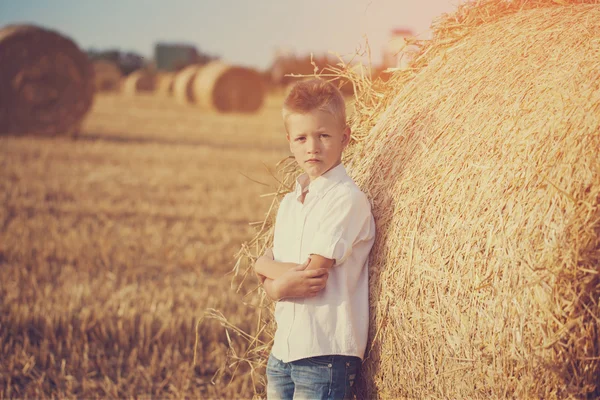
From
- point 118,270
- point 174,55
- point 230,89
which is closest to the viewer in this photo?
point 118,270

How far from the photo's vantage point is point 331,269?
256cm

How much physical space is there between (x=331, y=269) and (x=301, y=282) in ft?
0.46

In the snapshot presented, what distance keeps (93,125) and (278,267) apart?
605 inches

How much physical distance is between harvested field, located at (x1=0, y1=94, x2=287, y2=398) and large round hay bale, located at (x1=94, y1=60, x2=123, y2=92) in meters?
31.1

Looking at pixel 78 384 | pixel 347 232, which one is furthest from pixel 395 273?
pixel 78 384

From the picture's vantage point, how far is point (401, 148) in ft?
9.40

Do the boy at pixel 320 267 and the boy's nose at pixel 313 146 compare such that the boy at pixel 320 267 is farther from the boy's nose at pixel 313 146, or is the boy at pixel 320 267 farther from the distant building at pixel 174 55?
the distant building at pixel 174 55

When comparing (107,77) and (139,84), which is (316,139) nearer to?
(139,84)

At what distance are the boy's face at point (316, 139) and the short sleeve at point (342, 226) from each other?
0.50 ft

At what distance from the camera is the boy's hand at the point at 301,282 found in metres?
2.48

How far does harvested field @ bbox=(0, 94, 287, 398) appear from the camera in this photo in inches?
151

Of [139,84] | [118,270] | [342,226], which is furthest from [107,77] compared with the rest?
[342,226]

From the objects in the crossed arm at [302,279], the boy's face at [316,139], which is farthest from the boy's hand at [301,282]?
the boy's face at [316,139]

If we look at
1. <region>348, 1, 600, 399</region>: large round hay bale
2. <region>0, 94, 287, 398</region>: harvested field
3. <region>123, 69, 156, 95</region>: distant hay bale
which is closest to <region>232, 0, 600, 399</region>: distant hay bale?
<region>348, 1, 600, 399</region>: large round hay bale
